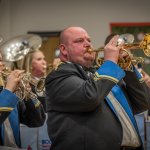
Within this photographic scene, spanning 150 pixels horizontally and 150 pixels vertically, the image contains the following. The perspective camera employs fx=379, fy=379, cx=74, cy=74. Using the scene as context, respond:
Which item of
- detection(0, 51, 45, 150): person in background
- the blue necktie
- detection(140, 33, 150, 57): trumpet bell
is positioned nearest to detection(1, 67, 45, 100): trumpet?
detection(0, 51, 45, 150): person in background

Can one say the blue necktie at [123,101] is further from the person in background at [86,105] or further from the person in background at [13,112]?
the person in background at [13,112]

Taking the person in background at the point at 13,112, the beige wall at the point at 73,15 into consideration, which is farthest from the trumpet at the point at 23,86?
the beige wall at the point at 73,15

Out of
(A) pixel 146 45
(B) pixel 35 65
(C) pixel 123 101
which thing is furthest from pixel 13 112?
(B) pixel 35 65

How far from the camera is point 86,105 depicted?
2.06 meters

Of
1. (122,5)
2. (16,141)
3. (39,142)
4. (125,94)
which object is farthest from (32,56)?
(122,5)

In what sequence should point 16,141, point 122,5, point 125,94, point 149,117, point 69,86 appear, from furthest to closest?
point 122,5 < point 149,117 < point 16,141 < point 125,94 < point 69,86

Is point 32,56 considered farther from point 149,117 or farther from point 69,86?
point 69,86

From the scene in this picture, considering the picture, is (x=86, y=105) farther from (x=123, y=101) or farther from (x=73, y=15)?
(x=73, y=15)

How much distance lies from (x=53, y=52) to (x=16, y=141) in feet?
12.4

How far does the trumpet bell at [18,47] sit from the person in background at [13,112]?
5.76ft

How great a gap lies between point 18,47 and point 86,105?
2983 mm

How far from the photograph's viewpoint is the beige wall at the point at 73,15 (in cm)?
632

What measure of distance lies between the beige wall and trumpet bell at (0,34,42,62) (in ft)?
3.97

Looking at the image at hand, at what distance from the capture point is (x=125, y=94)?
8.23ft
